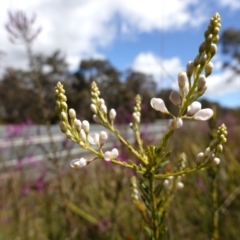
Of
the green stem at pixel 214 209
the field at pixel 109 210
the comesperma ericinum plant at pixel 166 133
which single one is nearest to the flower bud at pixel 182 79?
the comesperma ericinum plant at pixel 166 133

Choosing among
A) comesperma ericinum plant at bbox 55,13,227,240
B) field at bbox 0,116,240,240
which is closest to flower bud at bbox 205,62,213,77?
comesperma ericinum plant at bbox 55,13,227,240

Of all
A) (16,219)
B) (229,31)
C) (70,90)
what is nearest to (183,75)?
(16,219)

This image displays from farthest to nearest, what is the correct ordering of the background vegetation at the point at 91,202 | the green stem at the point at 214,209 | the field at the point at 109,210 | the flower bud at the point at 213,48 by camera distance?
the field at the point at 109,210, the background vegetation at the point at 91,202, the green stem at the point at 214,209, the flower bud at the point at 213,48

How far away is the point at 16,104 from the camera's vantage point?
1352 inches

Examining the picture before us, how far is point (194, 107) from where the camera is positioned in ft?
1.85

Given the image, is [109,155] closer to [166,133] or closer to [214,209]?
[166,133]

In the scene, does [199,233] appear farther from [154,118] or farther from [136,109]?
[154,118]

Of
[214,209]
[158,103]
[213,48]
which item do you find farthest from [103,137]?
[214,209]

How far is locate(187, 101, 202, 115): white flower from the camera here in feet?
1.84

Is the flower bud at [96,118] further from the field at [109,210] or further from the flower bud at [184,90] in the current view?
the field at [109,210]

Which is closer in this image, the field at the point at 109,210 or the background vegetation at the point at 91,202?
the background vegetation at the point at 91,202

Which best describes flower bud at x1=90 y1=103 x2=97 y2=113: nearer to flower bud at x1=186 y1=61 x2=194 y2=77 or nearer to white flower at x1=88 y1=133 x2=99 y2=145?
white flower at x1=88 y1=133 x2=99 y2=145

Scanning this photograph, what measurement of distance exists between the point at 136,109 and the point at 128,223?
82.5 inches

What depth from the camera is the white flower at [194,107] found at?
562 mm
